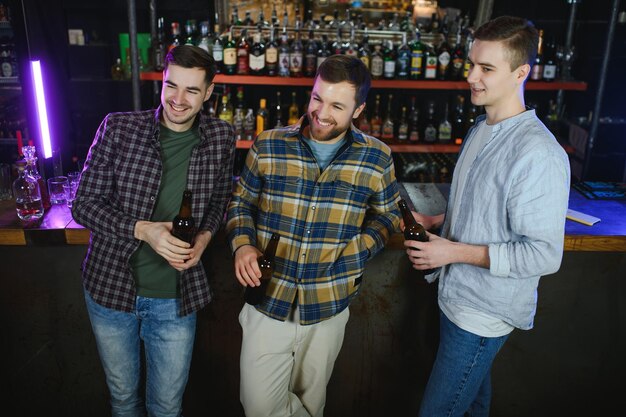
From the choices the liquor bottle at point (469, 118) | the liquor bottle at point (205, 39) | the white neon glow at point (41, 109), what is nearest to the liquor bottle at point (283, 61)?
the liquor bottle at point (205, 39)

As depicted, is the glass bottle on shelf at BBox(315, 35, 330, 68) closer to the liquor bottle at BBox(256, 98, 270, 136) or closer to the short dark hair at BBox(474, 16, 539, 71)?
the liquor bottle at BBox(256, 98, 270, 136)

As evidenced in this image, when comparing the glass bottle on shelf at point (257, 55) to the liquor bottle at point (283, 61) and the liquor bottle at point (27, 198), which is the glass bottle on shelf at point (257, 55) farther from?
the liquor bottle at point (27, 198)

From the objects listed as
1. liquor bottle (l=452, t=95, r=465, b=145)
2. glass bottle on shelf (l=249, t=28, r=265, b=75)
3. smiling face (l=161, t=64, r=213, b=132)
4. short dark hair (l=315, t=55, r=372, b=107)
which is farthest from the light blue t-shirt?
liquor bottle (l=452, t=95, r=465, b=145)

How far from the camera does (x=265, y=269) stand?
180cm

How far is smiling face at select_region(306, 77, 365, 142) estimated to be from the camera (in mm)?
1741

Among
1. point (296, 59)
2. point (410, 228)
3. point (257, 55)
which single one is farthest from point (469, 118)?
point (410, 228)

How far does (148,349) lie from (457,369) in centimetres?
103

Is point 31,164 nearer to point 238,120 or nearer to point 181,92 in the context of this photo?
point 181,92

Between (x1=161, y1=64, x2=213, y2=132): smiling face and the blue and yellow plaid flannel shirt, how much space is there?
24 cm

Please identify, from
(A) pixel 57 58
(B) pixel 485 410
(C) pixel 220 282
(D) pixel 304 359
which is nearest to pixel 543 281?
(B) pixel 485 410

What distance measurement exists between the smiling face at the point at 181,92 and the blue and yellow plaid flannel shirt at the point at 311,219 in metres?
0.24

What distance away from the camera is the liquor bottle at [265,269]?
1.79 meters

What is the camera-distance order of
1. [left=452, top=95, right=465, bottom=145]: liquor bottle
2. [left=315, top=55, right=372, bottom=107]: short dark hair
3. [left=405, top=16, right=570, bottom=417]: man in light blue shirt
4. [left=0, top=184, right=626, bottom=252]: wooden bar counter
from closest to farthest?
[left=405, top=16, right=570, bottom=417]: man in light blue shirt → [left=315, top=55, right=372, bottom=107]: short dark hair → [left=0, top=184, right=626, bottom=252]: wooden bar counter → [left=452, top=95, right=465, bottom=145]: liquor bottle

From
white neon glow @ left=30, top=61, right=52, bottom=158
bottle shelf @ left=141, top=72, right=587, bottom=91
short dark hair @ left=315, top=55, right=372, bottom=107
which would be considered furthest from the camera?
Answer: bottle shelf @ left=141, top=72, right=587, bottom=91
